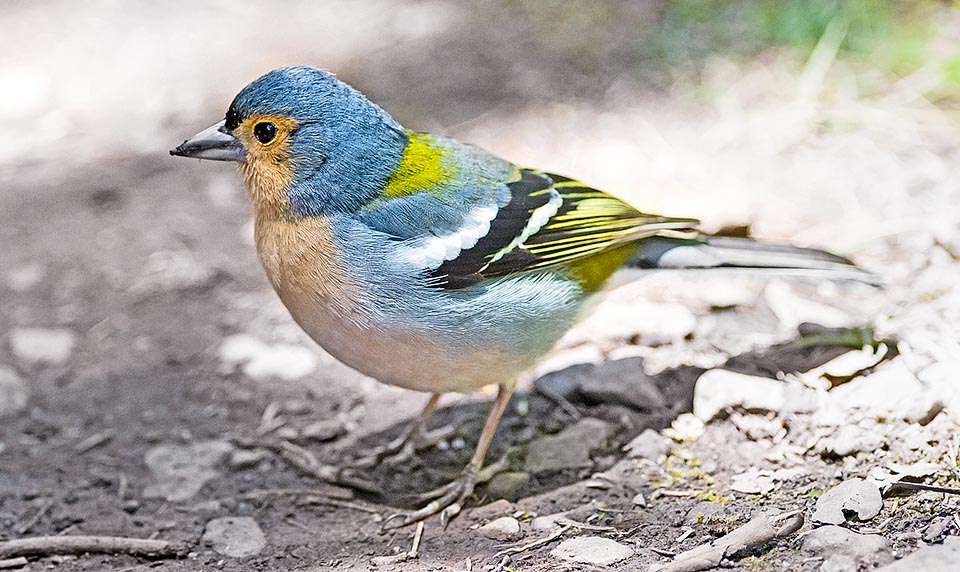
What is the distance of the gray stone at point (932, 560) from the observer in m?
2.31

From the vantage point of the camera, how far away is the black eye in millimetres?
3457

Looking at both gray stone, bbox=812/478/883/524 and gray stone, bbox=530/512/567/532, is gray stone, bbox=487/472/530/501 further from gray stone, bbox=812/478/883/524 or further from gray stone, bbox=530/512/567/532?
gray stone, bbox=812/478/883/524

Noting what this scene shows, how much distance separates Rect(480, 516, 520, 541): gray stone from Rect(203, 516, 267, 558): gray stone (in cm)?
77

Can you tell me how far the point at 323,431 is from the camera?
4.13 meters

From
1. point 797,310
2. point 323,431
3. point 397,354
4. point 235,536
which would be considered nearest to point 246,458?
point 323,431

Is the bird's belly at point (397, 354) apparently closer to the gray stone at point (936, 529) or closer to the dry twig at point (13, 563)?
the dry twig at point (13, 563)

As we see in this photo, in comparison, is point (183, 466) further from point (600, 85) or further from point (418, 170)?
point (600, 85)

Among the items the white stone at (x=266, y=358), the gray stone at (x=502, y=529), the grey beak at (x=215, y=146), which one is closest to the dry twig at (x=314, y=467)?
the white stone at (x=266, y=358)

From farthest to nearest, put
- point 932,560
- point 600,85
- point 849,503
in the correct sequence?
1. point 600,85
2. point 849,503
3. point 932,560

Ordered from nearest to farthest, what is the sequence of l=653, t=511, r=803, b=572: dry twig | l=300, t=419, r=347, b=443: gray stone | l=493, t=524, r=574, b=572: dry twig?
l=653, t=511, r=803, b=572: dry twig → l=493, t=524, r=574, b=572: dry twig → l=300, t=419, r=347, b=443: gray stone

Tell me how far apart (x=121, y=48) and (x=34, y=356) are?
336 centimetres

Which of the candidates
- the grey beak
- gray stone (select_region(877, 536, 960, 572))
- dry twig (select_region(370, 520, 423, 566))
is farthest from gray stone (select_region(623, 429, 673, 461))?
the grey beak

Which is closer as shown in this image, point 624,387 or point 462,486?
point 462,486

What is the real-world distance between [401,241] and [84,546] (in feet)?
4.76
